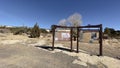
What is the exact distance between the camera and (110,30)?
172 feet

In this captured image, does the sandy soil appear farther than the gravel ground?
Yes

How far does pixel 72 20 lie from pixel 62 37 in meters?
35.6

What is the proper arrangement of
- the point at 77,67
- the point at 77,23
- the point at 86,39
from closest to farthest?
the point at 77,67, the point at 86,39, the point at 77,23

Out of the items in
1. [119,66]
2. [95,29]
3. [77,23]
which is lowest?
[119,66]

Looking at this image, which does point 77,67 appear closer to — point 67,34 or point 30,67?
point 30,67

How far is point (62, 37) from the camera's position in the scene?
10219 mm

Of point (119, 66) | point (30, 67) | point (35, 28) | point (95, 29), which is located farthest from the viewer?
Result: point (35, 28)

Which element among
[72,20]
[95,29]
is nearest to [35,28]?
[72,20]

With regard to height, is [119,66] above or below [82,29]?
below

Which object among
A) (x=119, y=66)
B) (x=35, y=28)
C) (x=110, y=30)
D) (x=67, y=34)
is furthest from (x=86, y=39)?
(x=110, y=30)

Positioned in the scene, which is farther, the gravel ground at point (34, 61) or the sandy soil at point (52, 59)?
the sandy soil at point (52, 59)

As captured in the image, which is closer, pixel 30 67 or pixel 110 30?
pixel 30 67

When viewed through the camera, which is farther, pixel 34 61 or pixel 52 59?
pixel 52 59

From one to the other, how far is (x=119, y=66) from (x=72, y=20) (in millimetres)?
39174
